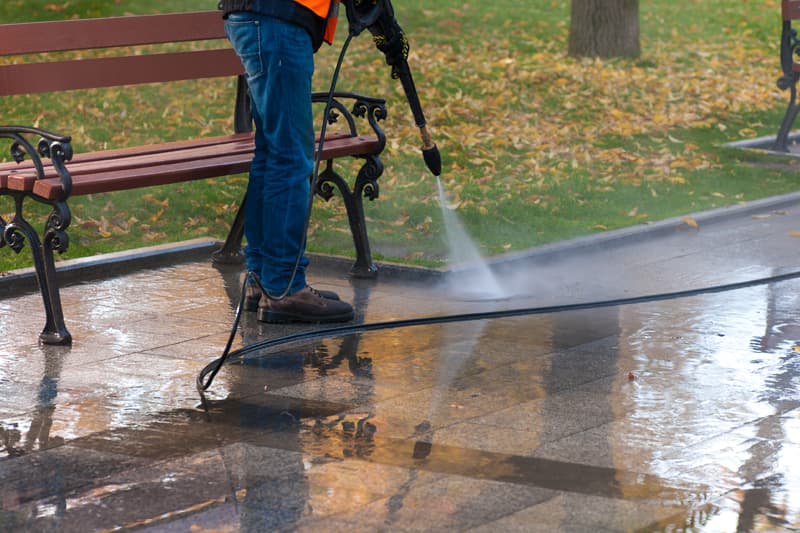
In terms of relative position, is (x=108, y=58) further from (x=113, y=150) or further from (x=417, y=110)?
(x=417, y=110)

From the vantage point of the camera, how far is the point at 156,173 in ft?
20.0

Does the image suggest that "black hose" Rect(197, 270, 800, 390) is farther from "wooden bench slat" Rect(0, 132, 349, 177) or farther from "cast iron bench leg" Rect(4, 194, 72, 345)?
"wooden bench slat" Rect(0, 132, 349, 177)

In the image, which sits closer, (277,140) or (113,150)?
(277,140)

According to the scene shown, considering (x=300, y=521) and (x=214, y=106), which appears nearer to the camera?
(x=300, y=521)

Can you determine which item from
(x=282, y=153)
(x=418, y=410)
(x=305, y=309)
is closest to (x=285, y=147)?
(x=282, y=153)

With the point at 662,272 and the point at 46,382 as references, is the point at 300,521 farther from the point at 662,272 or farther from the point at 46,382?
the point at 662,272

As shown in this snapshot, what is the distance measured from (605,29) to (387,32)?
9970 mm

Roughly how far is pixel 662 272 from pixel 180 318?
245cm

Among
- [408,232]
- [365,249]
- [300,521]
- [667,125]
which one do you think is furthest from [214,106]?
[300,521]

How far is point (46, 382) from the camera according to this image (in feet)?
16.9

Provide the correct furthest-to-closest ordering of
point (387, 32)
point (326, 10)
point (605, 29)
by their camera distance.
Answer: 1. point (605, 29)
2. point (387, 32)
3. point (326, 10)

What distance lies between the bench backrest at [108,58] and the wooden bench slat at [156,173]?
685mm

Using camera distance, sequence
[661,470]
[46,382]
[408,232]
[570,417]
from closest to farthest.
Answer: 1. [661,470]
2. [570,417]
3. [46,382]
4. [408,232]

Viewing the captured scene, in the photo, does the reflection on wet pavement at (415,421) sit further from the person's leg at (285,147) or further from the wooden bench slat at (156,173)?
the wooden bench slat at (156,173)
